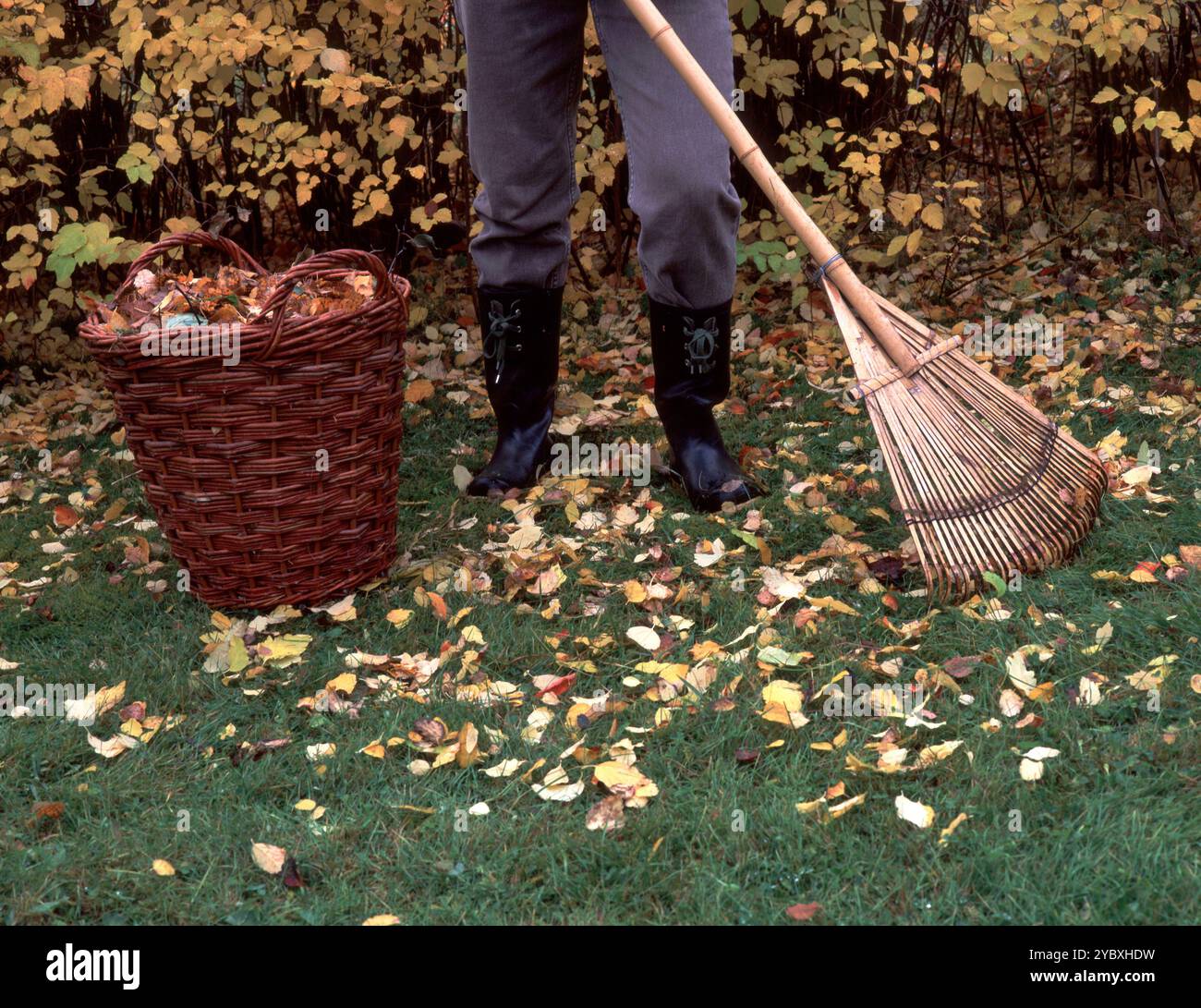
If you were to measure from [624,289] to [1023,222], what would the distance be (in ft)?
5.11

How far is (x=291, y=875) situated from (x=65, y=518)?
1837 millimetres

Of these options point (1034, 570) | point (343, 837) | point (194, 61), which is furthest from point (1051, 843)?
point (194, 61)

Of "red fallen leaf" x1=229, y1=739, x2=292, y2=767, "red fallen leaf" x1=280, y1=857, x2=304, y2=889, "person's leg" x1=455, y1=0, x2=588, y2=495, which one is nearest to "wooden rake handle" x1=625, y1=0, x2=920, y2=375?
"person's leg" x1=455, y1=0, x2=588, y2=495

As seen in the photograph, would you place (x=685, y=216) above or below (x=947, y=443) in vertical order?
above

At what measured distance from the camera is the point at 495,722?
87.3 inches

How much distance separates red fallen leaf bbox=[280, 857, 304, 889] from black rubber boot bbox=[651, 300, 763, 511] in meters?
1.43

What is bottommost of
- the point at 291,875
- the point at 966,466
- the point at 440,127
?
the point at 291,875

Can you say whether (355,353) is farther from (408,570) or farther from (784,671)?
→ (784,671)

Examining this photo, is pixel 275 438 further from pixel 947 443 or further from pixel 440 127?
pixel 440 127

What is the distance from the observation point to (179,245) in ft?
9.08

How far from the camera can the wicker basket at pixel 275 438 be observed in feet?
8.03

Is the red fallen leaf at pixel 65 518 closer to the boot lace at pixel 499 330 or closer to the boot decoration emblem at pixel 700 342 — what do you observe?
the boot lace at pixel 499 330

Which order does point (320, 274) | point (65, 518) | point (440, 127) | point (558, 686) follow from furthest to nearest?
point (440, 127)
point (65, 518)
point (320, 274)
point (558, 686)

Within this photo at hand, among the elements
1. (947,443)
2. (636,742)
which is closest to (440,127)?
(947,443)
